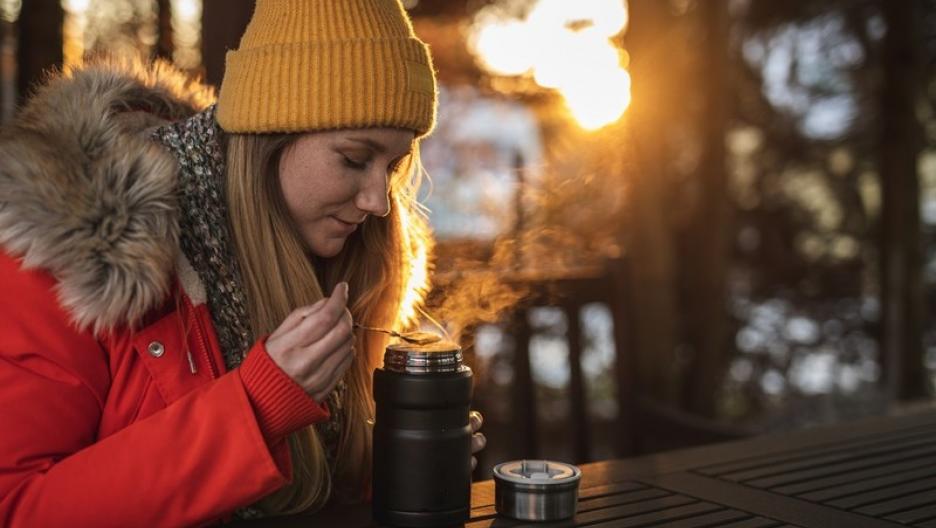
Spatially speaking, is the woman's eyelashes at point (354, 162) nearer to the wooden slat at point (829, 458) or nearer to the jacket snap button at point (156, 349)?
the jacket snap button at point (156, 349)

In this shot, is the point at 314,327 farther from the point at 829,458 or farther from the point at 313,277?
the point at 829,458

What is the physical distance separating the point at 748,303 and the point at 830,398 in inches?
33.5

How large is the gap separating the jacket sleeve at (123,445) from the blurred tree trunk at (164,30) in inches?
80.6

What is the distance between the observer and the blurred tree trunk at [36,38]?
2783 mm

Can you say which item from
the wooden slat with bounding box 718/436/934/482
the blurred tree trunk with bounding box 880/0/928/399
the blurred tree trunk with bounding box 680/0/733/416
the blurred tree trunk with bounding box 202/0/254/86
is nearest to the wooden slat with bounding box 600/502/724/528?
the wooden slat with bounding box 718/436/934/482

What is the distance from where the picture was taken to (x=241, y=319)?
1.75 meters

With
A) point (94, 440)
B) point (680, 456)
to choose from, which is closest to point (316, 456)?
point (94, 440)

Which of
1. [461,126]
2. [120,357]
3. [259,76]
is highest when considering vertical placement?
[461,126]

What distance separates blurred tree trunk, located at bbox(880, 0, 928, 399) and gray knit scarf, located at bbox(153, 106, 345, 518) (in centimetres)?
519

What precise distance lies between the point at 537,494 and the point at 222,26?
54.3 inches

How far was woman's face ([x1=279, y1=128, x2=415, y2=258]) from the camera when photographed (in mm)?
1742

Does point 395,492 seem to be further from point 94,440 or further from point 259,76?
point 259,76

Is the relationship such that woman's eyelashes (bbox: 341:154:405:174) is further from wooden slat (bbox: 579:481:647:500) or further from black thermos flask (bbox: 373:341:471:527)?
wooden slat (bbox: 579:481:647:500)

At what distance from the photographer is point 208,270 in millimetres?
1720
